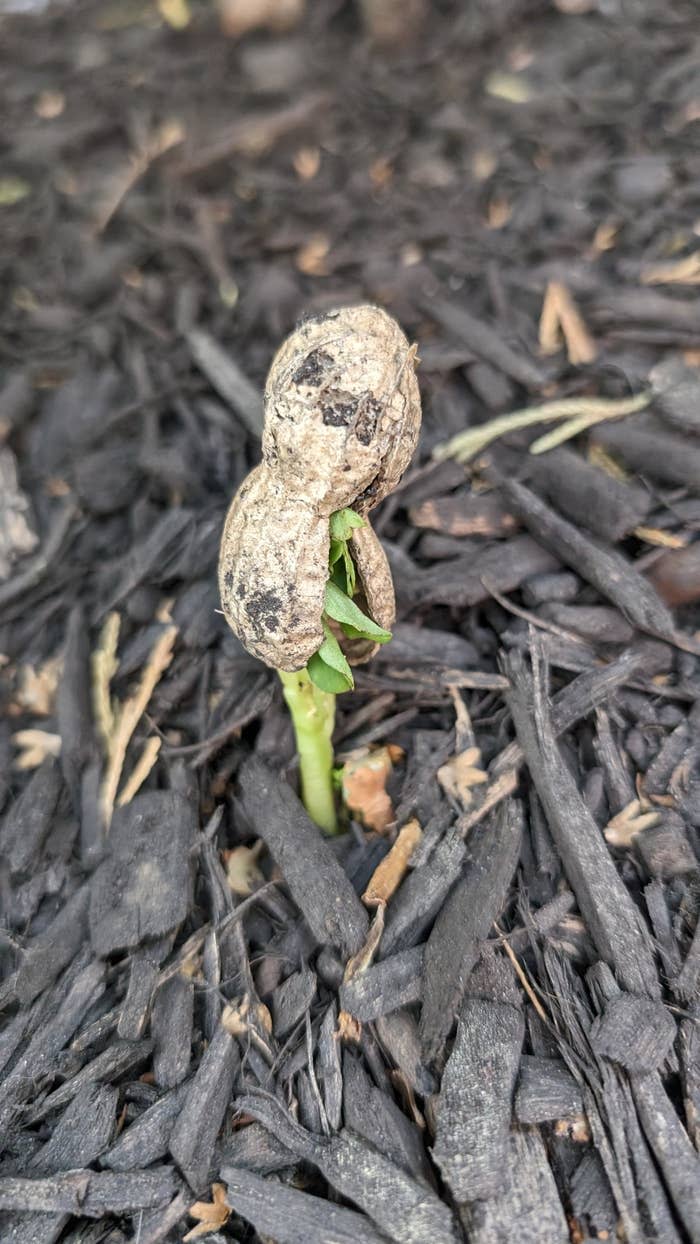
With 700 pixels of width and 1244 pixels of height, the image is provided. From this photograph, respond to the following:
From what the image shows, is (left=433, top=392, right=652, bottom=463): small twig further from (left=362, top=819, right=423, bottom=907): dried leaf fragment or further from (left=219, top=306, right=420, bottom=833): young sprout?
(left=362, top=819, right=423, bottom=907): dried leaf fragment

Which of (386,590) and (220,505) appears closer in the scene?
(386,590)

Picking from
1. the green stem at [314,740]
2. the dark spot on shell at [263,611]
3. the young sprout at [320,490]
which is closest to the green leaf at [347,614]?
the young sprout at [320,490]

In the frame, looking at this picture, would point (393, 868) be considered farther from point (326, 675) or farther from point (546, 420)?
point (546, 420)

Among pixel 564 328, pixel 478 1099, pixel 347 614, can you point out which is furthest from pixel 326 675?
pixel 564 328

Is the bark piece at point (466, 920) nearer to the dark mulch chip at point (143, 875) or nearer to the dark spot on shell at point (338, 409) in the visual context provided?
the dark mulch chip at point (143, 875)

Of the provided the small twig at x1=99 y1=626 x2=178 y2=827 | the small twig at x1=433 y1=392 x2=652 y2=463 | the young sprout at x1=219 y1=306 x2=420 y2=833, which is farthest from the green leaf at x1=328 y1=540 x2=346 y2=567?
the small twig at x1=433 y1=392 x2=652 y2=463

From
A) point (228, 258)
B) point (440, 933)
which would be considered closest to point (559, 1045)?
point (440, 933)

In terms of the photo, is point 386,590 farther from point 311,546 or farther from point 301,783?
point 301,783
